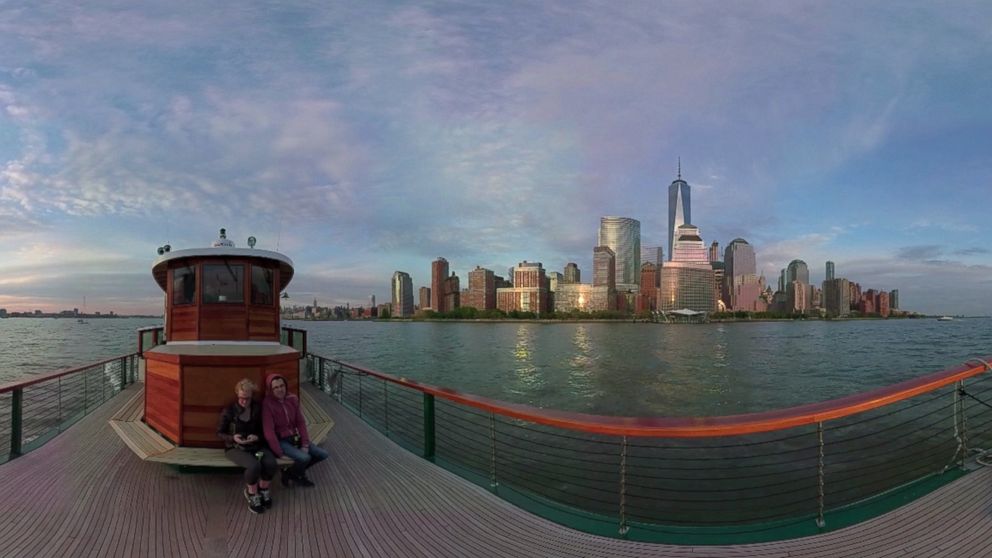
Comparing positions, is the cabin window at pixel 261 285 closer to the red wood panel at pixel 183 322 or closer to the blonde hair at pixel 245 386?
the red wood panel at pixel 183 322

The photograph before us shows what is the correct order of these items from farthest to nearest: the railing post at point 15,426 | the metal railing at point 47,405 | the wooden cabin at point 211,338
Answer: the metal railing at point 47,405
the railing post at point 15,426
the wooden cabin at point 211,338

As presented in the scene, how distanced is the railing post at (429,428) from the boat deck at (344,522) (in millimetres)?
397

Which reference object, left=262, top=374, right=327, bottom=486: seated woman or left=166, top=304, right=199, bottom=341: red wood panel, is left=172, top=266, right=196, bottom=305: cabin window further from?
left=262, top=374, right=327, bottom=486: seated woman

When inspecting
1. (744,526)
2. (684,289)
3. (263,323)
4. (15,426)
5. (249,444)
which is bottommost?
(744,526)

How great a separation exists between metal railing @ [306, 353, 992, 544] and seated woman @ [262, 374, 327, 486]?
1.18m

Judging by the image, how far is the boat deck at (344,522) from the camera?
3.07 meters

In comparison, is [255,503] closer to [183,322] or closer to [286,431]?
[286,431]

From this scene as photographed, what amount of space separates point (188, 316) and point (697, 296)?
16557 cm

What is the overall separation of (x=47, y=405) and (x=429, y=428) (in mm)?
16823

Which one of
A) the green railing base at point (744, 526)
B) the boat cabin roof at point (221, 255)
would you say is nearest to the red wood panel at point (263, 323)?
the boat cabin roof at point (221, 255)

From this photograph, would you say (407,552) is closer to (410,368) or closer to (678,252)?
(410,368)

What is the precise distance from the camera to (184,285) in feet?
19.3

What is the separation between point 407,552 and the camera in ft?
10.6

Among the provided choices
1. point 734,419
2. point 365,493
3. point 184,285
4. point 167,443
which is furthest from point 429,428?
point 184,285
